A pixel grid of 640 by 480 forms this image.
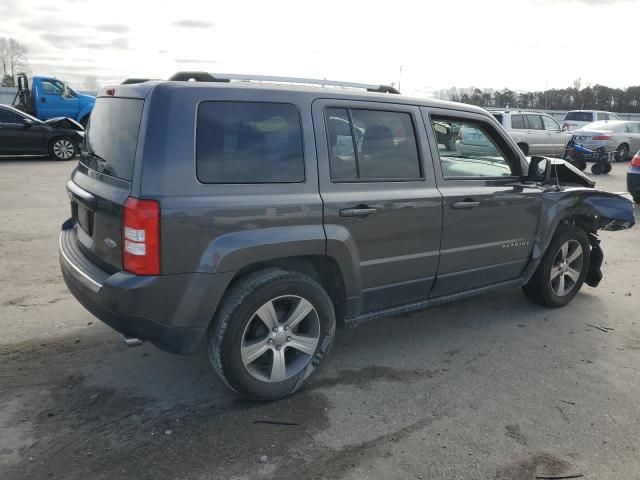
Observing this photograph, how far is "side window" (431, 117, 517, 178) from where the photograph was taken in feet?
13.3

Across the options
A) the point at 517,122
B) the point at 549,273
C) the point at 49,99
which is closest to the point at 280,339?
the point at 549,273

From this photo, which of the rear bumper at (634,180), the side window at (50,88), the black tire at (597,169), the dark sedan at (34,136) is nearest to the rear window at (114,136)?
the rear bumper at (634,180)

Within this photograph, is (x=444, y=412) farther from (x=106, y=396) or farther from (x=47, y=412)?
(x=47, y=412)

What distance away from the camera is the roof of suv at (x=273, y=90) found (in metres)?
2.97

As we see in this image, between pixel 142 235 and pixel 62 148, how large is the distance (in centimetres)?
1362

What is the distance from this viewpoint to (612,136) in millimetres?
18625

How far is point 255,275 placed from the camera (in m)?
3.16

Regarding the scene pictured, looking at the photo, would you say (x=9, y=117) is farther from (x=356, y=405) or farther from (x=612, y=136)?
(x=612, y=136)

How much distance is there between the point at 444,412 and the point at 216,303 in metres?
1.53

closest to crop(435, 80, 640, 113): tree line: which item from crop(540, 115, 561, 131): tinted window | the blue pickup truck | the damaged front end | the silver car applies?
the silver car

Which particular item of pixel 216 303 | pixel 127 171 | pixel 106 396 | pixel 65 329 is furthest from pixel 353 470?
pixel 65 329

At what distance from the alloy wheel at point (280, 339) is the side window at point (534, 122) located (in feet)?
51.6

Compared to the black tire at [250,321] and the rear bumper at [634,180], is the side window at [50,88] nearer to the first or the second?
the rear bumper at [634,180]

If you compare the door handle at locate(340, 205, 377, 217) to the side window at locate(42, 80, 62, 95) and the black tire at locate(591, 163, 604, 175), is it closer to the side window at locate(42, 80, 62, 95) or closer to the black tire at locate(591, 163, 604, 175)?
the black tire at locate(591, 163, 604, 175)
